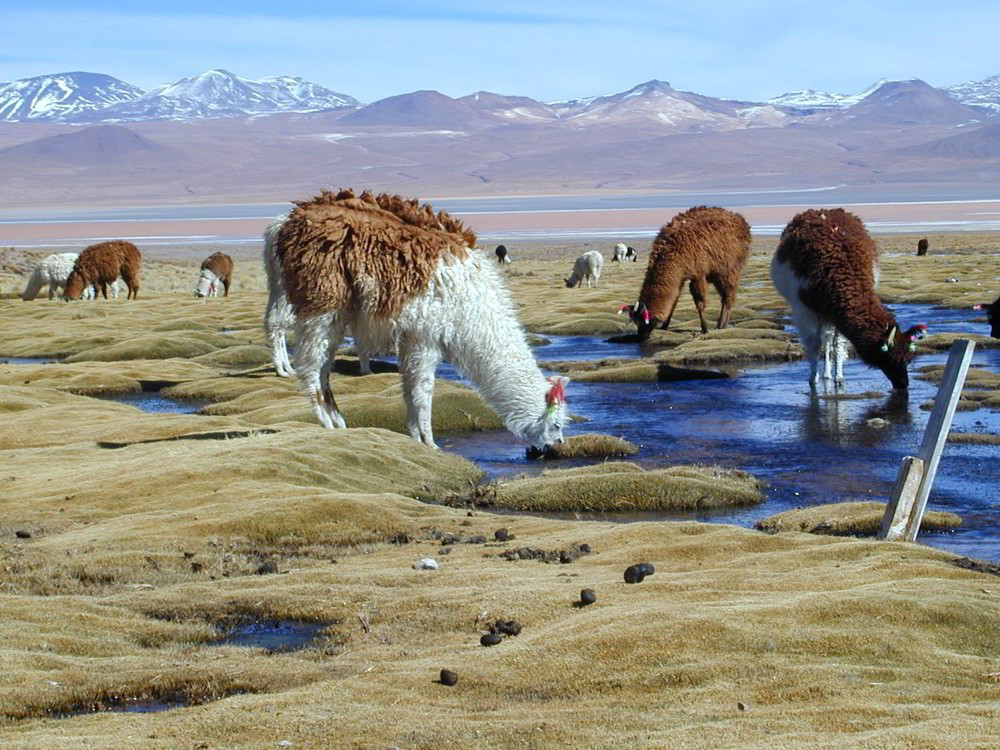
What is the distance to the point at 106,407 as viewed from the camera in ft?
65.1

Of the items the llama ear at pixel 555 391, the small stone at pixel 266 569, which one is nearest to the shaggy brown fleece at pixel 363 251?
the llama ear at pixel 555 391

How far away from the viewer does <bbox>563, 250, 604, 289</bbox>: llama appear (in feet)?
159

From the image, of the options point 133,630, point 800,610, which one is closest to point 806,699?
point 800,610

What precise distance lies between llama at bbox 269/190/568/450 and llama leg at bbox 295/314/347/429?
0.02 m

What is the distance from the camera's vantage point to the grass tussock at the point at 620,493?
45.4 feet

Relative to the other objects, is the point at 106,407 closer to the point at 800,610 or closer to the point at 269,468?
the point at 269,468

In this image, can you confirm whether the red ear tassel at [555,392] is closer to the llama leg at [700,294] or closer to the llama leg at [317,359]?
the llama leg at [317,359]

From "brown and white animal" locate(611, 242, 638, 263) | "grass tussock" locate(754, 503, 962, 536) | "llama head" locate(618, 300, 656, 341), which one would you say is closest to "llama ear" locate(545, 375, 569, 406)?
"grass tussock" locate(754, 503, 962, 536)

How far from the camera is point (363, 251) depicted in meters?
15.6

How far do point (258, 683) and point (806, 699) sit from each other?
2.85 m

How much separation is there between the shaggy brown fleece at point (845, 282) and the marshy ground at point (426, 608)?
4.14 meters

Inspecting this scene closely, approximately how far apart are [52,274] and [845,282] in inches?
1330

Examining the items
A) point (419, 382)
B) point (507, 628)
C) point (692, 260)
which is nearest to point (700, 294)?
point (692, 260)

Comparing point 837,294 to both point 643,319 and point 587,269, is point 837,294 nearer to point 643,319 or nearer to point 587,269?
point 643,319
